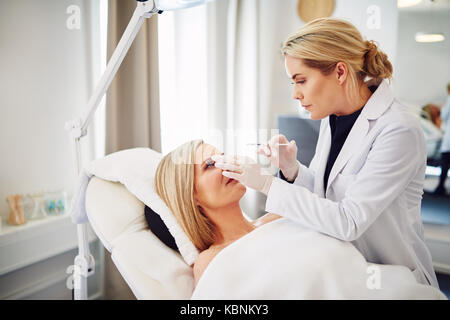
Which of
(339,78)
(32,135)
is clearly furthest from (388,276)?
(32,135)

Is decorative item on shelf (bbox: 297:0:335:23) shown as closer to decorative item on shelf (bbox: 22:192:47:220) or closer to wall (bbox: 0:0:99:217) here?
wall (bbox: 0:0:99:217)

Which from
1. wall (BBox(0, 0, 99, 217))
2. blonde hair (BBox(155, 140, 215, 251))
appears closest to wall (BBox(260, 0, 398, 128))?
wall (BBox(0, 0, 99, 217))

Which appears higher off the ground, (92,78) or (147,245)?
(92,78)

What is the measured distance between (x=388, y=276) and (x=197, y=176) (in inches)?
21.7

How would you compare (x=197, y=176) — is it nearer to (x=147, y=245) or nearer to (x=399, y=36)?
(x=147, y=245)

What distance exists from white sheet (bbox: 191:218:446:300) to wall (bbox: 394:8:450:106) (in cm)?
141

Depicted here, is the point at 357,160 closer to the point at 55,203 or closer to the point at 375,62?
the point at 375,62

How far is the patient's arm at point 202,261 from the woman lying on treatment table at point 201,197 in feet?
0.14

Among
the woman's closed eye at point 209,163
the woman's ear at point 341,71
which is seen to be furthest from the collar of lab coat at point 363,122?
the woman's closed eye at point 209,163

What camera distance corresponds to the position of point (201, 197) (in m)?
0.93

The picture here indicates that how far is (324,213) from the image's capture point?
758 mm

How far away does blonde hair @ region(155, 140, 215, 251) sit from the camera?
918 mm
